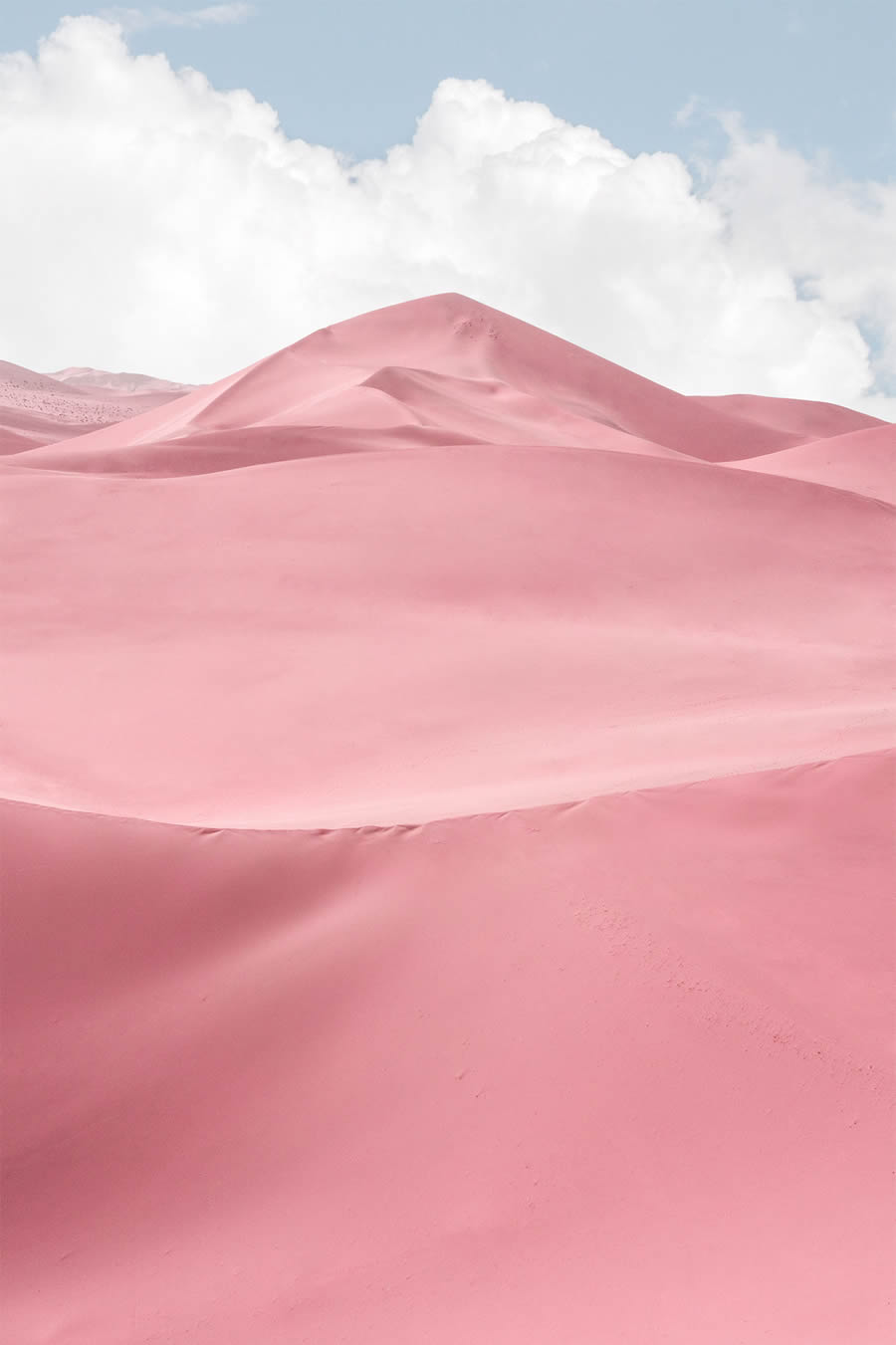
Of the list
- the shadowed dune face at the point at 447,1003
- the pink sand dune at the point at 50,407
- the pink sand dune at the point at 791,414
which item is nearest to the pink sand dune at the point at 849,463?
the shadowed dune face at the point at 447,1003

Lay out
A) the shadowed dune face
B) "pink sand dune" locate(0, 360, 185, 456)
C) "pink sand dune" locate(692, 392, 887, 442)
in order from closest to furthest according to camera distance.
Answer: the shadowed dune face < "pink sand dune" locate(0, 360, 185, 456) < "pink sand dune" locate(692, 392, 887, 442)

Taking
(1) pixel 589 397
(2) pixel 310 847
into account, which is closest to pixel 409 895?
(2) pixel 310 847

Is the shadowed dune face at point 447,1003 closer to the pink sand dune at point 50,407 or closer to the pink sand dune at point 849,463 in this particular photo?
the pink sand dune at point 849,463

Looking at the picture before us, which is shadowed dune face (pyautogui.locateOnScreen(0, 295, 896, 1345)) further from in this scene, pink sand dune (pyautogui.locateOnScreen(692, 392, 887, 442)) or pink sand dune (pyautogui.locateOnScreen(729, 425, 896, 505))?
pink sand dune (pyautogui.locateOnScreen(692, 392, 887, 442))

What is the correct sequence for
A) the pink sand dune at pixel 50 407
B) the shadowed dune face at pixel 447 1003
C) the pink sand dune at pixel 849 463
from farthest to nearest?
the pink sand dune at pixel 50 407, the pink sand dune at pixel 849 463, the shadowed dune face at pixel 447 1003

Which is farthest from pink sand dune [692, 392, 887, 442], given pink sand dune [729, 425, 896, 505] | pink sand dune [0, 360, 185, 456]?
pink sand dune [0, 360, 185, 456]

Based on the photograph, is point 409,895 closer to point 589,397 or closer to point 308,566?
point 308,566

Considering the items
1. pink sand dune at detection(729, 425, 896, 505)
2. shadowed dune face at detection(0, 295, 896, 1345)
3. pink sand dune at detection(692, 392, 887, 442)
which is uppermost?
pink sand dune at detection(692, 392, 887, 442)

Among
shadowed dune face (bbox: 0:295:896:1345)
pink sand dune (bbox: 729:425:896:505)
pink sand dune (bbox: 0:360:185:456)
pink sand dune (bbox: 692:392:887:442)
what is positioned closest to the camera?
shadowed dune face (bbox: 0:295:896:1345)

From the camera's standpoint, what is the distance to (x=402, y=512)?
10797mm

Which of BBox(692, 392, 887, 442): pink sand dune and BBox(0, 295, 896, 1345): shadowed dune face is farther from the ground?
BBox(692, 392, 887, 442): pink sand dune

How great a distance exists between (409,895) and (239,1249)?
1255mm

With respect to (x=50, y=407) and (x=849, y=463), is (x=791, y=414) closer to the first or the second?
(x=849, y=463)

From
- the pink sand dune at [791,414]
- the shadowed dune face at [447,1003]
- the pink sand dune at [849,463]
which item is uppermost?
the pink sand dune at [791,414]
